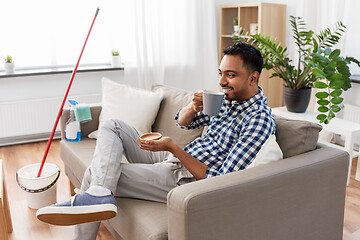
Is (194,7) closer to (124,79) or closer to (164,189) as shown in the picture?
(124,79)

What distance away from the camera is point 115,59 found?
404 centimetres

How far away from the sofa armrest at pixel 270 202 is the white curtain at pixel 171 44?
2.70 metres

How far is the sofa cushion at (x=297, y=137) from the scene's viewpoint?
162 cm

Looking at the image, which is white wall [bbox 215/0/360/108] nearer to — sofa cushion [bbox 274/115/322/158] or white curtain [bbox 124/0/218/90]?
white curtain [bbox 124/0/218/90]

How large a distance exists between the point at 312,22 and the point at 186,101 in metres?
1.96

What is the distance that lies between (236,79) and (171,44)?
2.63 metres

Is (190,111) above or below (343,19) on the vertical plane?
below

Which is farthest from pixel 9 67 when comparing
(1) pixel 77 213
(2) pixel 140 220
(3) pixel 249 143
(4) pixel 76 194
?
(3) pixel 249 143

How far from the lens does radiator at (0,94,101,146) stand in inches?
142

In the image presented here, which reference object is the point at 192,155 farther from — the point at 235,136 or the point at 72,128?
the point at 72,128

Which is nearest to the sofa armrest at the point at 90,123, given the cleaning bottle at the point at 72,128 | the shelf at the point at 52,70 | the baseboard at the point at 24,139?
the cleaning bottle at the point at 72,128

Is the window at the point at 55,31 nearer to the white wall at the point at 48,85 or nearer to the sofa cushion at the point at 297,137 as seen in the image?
the white wall at the point at 48,85

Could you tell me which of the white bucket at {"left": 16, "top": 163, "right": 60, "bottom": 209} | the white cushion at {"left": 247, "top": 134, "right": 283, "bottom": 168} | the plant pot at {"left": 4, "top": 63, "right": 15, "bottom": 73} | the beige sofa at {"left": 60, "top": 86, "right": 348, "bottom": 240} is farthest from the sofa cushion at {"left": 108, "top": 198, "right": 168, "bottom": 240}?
the plant pot at {"left": 4, "top": 63, "right": 15, "bottom": 73}

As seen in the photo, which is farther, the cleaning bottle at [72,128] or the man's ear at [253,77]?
the cleaning bottle at [72,128]
